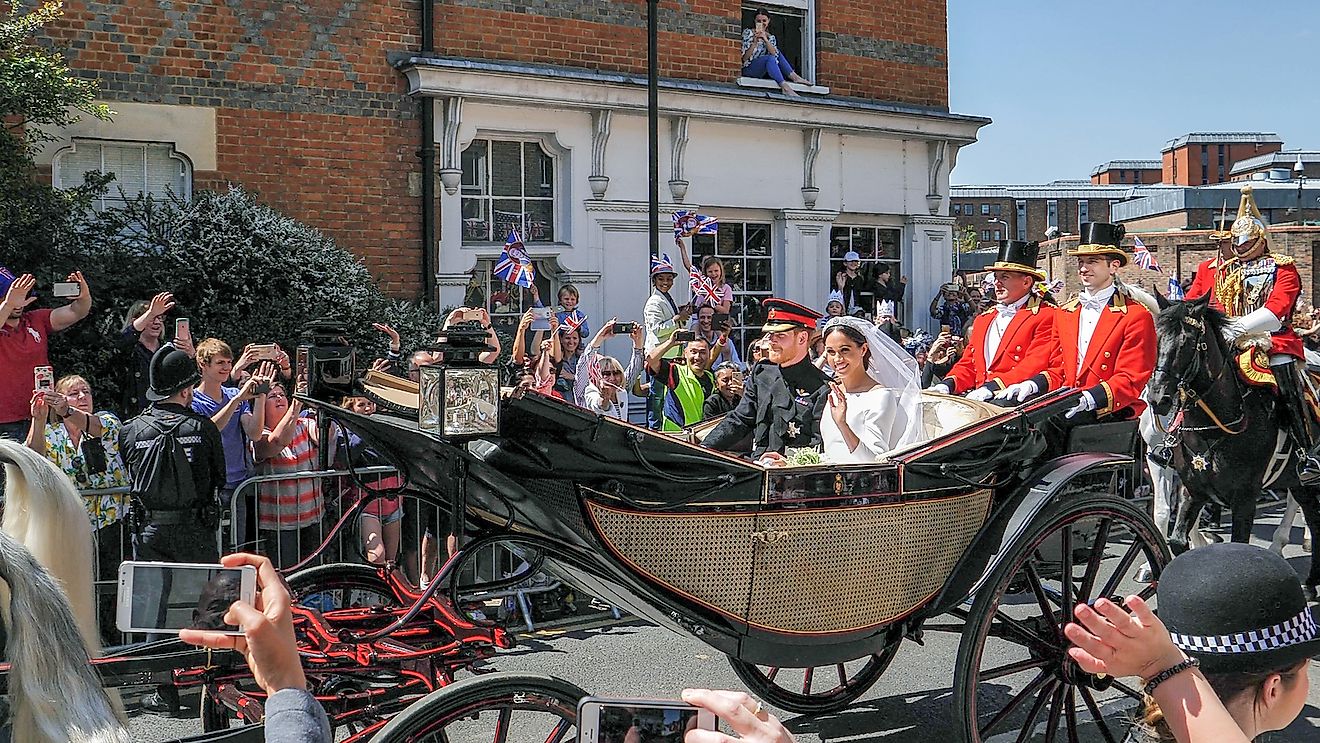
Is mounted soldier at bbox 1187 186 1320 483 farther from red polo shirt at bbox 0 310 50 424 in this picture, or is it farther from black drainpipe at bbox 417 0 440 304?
red polo shirt at bbox 0 310 50 424

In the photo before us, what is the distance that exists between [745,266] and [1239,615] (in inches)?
483

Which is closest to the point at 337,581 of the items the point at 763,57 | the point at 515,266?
the point at 515,266

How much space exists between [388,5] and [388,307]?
313cm

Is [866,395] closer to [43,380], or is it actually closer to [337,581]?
[337,581]

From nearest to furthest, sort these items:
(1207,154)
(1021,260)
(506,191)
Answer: (1021,260) → (506,191) → (1207,154)

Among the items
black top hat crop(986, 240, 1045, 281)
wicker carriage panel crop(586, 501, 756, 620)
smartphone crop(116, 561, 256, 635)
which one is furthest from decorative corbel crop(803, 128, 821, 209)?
smartphone crop(116, 561, 256, 635)

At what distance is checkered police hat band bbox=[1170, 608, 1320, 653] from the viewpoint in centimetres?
201

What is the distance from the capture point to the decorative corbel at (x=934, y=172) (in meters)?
15.3

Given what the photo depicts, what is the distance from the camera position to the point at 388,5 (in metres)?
11.8

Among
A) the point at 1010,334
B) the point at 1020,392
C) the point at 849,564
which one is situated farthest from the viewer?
the point at 1010,334

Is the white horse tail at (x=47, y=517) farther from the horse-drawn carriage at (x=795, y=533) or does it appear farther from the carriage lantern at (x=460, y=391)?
the carriage lantern at (x=460, y=391)

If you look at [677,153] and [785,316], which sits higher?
[677,153]

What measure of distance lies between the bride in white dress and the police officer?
2.62 ft

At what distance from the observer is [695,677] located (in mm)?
6094
